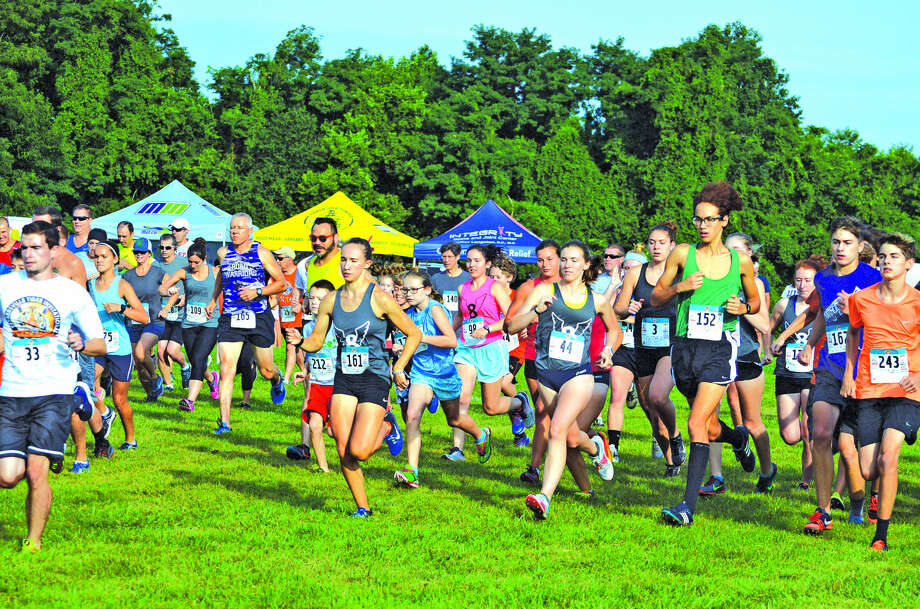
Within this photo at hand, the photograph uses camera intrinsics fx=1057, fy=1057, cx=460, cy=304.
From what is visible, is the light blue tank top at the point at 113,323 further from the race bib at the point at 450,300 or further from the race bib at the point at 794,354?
the race bib at the point at 794,354

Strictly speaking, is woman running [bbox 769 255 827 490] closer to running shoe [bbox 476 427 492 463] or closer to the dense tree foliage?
running shoe [bbox 476 427 492 463]

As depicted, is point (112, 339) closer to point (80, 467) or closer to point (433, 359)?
point (80, 467)

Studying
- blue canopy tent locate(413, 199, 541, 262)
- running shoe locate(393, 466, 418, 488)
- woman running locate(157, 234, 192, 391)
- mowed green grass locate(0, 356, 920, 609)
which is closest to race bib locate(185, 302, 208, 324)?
woman running locate(157, 234, 192, 391)

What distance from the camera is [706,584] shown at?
20.0 feet

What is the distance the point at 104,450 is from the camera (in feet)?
32.6

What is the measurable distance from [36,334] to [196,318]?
669 cm

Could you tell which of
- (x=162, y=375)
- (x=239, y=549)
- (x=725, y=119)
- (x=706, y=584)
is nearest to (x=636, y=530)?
(x=706, y=584)

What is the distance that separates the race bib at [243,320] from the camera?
464 inches

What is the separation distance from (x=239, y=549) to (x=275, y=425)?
626 cm

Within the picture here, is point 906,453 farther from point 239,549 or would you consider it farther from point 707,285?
point 239,549

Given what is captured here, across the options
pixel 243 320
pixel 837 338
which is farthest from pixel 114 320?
pixel 837 338

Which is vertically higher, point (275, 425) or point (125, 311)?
point (125, 311)

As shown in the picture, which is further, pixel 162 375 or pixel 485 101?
pixel 485 101

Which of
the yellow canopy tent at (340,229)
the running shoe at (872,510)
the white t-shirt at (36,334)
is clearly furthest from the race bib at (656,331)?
the yellow canopy tent at (340,229)
